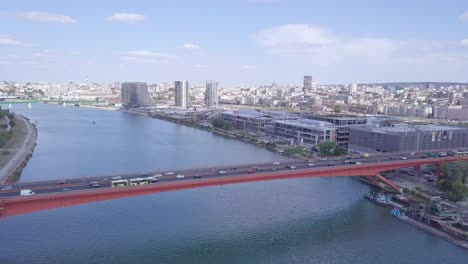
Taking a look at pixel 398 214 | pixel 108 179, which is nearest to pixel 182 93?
pixel 108 179

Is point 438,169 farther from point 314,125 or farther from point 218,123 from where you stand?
point 218,123

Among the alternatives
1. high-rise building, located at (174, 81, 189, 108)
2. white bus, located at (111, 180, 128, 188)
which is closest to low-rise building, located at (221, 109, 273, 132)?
white bus, located at (111, 180, 128, 188)

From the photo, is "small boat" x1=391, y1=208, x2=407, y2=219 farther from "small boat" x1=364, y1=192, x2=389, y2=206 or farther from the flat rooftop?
the flat rooftop

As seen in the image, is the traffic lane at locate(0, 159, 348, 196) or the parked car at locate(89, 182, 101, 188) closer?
the traffic lane at locate(0, 159, 348, 196)

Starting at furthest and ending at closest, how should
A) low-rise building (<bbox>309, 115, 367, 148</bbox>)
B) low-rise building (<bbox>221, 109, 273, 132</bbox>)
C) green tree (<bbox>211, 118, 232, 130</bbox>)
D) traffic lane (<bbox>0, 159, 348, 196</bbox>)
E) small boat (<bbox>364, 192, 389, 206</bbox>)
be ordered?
green tree (<bbox>211, 118, 232, 130</bbox>) → low-rise building (<bbox>221, 109, 273, 132</bbox>) → low-rise building (<bbox>309, 115, 367, 148</bbox>) → small boat (<bbox>364, 192, 389, 206</bbox>) → traffic lane (<bbox>0, 159, 348, 196</bbox>)

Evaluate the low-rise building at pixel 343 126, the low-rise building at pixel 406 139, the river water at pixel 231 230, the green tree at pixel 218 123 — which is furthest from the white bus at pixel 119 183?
the green tree at pixel 218 123
